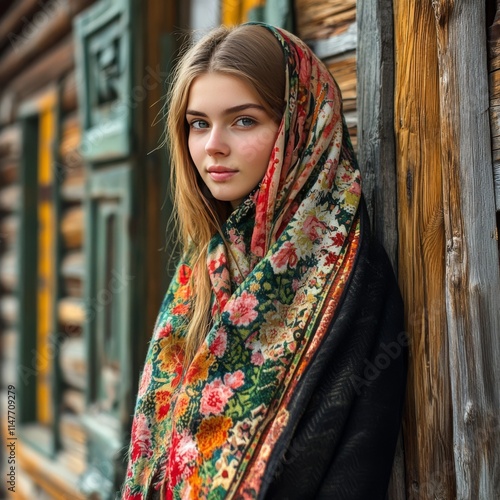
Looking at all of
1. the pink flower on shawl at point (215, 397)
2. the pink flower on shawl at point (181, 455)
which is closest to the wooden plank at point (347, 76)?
the pink flower on shawl at point (215, 397)

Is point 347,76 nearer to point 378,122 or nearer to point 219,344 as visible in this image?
point 378,122

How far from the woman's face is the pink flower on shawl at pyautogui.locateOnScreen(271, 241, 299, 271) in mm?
174

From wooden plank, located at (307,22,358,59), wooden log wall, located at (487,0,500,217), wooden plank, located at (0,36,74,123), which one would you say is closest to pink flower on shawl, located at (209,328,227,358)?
wooden log wall, located at (487,0,500,217)

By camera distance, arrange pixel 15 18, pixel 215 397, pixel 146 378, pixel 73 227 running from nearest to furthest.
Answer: pixel 215 397 < pixel 146 378 < pixel 73 227 < pixel 15 18

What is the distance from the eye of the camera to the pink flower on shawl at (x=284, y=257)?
4.52ft

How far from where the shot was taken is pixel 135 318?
9.23 ft

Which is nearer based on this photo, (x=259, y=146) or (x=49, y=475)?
(x=259, y=146)

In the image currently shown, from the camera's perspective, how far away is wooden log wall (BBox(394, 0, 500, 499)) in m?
1.37

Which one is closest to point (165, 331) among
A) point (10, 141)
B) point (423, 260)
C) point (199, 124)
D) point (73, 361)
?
point (199, 124)

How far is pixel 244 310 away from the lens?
1.38 meters

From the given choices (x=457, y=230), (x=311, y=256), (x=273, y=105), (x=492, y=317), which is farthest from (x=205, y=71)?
(x=492, y=317)

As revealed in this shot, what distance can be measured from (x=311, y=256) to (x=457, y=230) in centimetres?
30

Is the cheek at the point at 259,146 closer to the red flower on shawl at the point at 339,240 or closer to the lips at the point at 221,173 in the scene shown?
the lips at the point at 221,173

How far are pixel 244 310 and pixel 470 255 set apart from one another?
468mm
